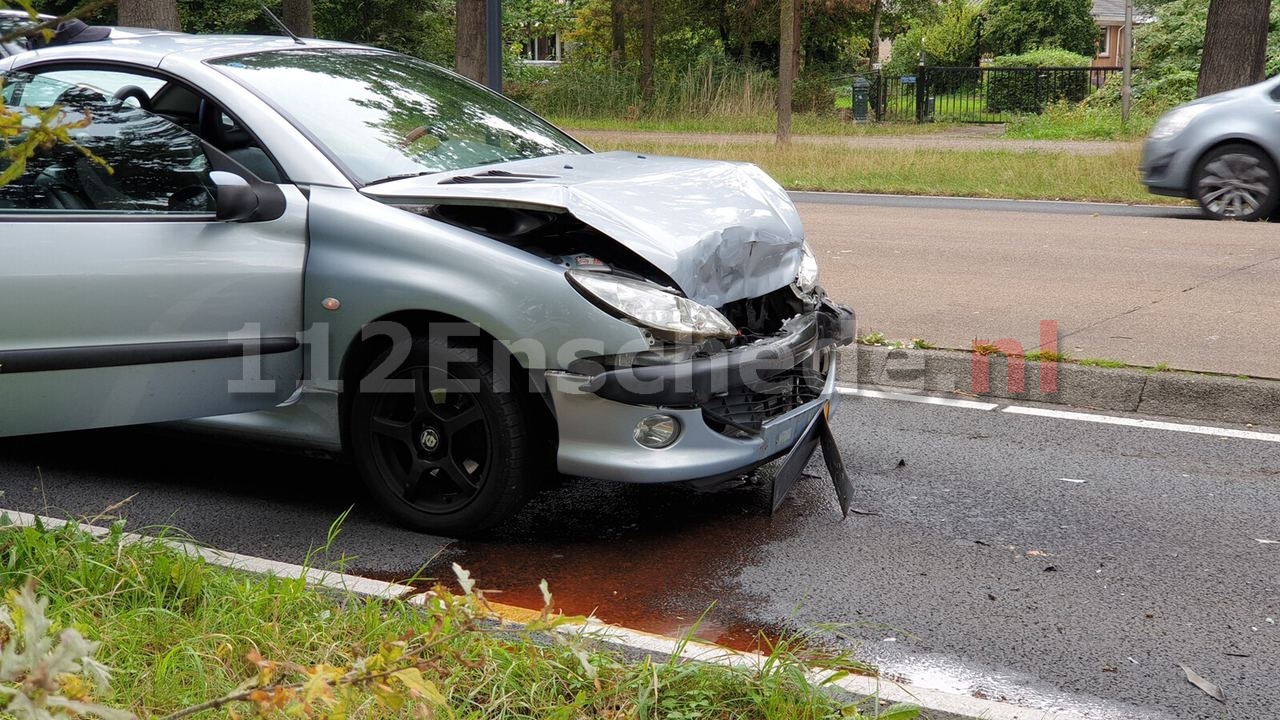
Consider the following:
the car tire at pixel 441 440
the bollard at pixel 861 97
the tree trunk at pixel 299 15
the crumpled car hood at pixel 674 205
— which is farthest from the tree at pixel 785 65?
the car tire at pixel 441 440

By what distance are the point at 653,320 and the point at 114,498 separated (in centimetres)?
225

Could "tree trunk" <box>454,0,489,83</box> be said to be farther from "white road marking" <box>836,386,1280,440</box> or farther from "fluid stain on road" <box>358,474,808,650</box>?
"fluid stain on road" <box>358,474,808,650</box>

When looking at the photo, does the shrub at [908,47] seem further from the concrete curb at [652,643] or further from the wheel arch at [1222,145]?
the concrete curb at [652,643]

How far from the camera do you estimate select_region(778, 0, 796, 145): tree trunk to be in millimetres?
20250

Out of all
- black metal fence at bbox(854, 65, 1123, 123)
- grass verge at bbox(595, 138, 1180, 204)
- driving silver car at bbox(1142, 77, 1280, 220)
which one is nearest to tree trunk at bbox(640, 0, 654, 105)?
black metal fence at bbox(854, 65, 1123, 123)

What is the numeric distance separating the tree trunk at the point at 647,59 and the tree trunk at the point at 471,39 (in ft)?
47.8

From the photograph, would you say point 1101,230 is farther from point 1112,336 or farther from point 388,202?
point 388,202

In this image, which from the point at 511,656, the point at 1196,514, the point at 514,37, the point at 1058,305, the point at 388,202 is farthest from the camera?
the point at 514,37

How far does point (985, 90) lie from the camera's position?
3150 cm

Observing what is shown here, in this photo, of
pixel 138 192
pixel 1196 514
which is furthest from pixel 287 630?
pixel 1196 514

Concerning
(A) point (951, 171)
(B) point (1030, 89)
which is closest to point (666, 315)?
(A) point (951, 171)

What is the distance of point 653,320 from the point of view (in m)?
3.91

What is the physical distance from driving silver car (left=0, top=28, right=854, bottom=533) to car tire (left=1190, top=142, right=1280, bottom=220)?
880 centimetres

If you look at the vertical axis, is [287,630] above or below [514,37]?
below
